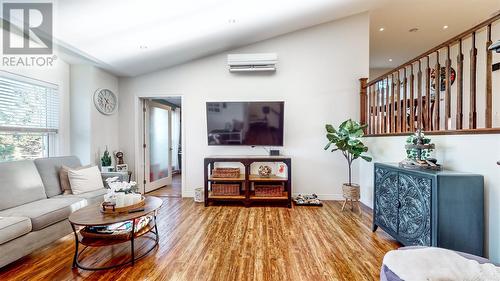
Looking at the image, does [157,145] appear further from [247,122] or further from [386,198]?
[386,198]

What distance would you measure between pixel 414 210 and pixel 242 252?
173cm

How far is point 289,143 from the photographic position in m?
4.15

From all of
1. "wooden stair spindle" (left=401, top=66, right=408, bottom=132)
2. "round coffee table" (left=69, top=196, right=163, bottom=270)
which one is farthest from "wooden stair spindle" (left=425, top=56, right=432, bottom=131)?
"round coffee table" (left=69, top=196, right=163, bottom=270)

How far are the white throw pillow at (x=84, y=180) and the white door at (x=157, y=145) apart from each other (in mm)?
1516

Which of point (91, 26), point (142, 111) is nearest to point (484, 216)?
point (91, 26)

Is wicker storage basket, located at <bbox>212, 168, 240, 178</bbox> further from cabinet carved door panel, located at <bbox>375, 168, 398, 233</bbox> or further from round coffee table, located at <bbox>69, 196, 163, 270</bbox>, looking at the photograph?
cabinet carved door panel, located at <bbox>375, 168, 398, 233</bbox>

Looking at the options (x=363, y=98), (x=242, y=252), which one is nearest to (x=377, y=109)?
(x=363, y=98)

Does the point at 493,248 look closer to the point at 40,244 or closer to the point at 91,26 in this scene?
the point at 40,244

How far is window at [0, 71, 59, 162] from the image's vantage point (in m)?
2.82

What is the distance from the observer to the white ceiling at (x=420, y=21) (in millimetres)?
3758

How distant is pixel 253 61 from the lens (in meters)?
3.97

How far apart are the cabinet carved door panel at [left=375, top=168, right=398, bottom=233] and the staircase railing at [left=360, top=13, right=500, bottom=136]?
0.64 m

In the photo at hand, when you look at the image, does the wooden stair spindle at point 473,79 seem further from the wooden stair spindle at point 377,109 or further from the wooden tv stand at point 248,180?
the wooden tv stand at point 248,180

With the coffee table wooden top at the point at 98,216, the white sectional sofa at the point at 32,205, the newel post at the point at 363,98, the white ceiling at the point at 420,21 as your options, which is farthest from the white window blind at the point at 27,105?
the white ceiling at the point at 420,21
